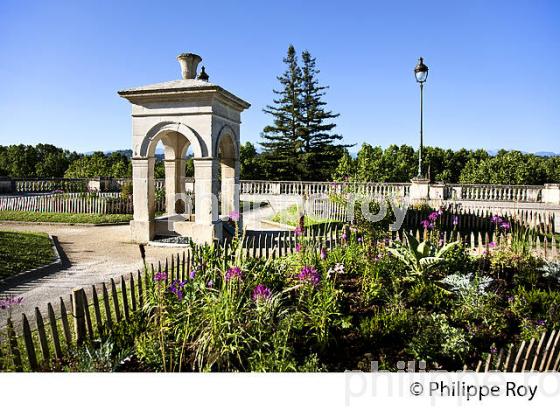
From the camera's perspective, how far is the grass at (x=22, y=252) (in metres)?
7.91

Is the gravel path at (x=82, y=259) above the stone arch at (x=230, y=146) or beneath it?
beneath

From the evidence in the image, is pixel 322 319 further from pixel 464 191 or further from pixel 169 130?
pixel 464 191

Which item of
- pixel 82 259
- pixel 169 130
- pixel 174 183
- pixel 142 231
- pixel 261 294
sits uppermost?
pixel 169 130

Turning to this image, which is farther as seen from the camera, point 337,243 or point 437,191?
point 437,191

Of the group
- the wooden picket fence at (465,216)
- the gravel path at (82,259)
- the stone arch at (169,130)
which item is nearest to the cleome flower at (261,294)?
the gravel path at (82,259)

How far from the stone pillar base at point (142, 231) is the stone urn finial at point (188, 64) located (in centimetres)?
431

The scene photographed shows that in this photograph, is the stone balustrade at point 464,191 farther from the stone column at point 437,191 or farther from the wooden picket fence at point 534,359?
the wooden picket fence at point 534,359

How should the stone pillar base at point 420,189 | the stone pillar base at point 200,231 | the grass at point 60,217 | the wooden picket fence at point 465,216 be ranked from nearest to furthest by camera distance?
1. the stone pillar base at point 200,231
2. the wooden picket fence at point 465,216
3. the grass at point 60,217
4. the stone pillar base at point 420,189

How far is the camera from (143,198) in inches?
424

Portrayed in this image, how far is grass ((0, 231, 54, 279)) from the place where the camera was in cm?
791

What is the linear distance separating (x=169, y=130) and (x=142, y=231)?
299 centimetres

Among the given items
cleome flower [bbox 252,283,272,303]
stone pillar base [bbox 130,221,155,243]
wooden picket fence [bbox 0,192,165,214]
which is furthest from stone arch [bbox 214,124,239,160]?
wooden picket fence [bbox 0,192,165,214]

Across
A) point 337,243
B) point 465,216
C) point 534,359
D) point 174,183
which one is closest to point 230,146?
point 174,183
